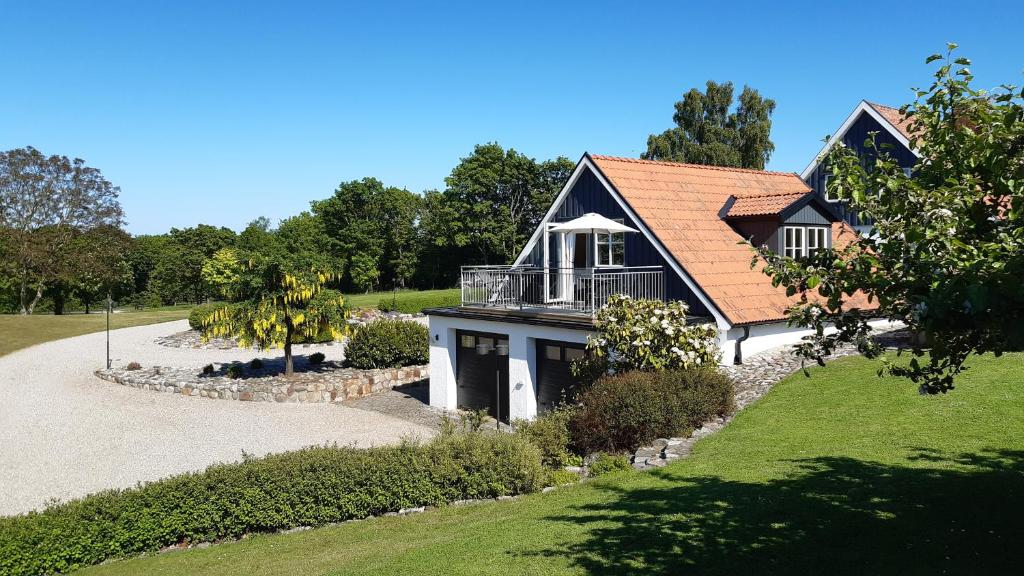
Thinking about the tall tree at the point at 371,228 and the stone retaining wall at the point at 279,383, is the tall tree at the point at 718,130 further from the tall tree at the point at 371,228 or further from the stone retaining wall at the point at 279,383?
the stone retaining wall at the point at 279,383

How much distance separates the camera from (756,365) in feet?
51.0

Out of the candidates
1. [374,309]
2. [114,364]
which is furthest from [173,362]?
[374,309]

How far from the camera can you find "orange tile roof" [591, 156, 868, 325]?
53.3ft

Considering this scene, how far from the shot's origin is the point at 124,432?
59.4 feet

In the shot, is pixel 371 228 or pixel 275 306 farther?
pixel 371 228

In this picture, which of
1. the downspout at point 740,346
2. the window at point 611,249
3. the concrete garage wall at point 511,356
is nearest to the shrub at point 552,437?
the concrete garage wall at point 511,356

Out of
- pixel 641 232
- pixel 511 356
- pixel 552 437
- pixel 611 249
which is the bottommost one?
pixel 552 437

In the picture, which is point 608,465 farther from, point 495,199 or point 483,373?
point 495,199

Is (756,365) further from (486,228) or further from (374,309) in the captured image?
(486,228)

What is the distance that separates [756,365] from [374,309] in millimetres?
32084

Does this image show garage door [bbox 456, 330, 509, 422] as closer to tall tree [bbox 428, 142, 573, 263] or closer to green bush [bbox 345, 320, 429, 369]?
green bush [bbox 345, 320, 429, 369]

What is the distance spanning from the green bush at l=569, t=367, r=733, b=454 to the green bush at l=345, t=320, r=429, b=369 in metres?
12.3

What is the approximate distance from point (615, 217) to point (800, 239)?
4.93 metres

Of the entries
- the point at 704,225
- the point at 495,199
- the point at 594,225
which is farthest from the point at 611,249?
the point at 495,199
